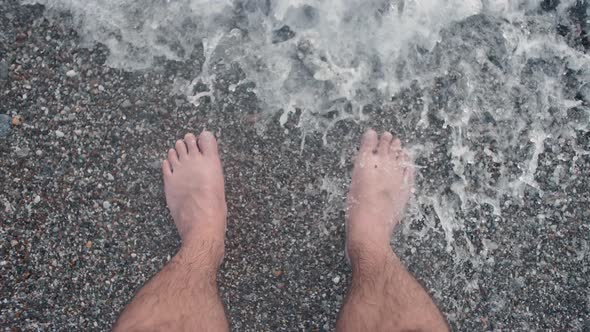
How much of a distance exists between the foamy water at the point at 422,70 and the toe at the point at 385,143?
88 millimetres

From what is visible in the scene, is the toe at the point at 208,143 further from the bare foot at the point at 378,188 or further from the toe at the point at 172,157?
the bare foot at the point at 378,188

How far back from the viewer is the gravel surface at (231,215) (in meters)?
2.47

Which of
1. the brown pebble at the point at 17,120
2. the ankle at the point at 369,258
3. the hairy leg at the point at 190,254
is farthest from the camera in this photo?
the brown pebble at the point at 17,120

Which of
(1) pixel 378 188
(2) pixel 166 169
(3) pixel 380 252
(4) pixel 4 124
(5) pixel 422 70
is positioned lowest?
(3) pixel 380 252

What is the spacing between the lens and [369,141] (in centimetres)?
256

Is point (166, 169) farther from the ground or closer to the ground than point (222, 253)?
farther from the ground

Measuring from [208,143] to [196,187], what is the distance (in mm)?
224

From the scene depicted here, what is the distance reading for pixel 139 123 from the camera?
8.27 feet

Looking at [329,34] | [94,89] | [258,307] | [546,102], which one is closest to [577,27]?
[546,102]

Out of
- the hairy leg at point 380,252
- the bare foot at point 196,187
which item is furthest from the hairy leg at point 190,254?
the hairy leg at point 380,252

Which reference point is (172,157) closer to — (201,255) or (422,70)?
(201,255)

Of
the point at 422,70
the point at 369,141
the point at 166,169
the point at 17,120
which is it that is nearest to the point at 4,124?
the point at 17,120

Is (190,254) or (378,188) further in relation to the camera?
(378,188)

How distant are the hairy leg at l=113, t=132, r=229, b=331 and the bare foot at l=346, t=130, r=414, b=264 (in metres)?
0.63
